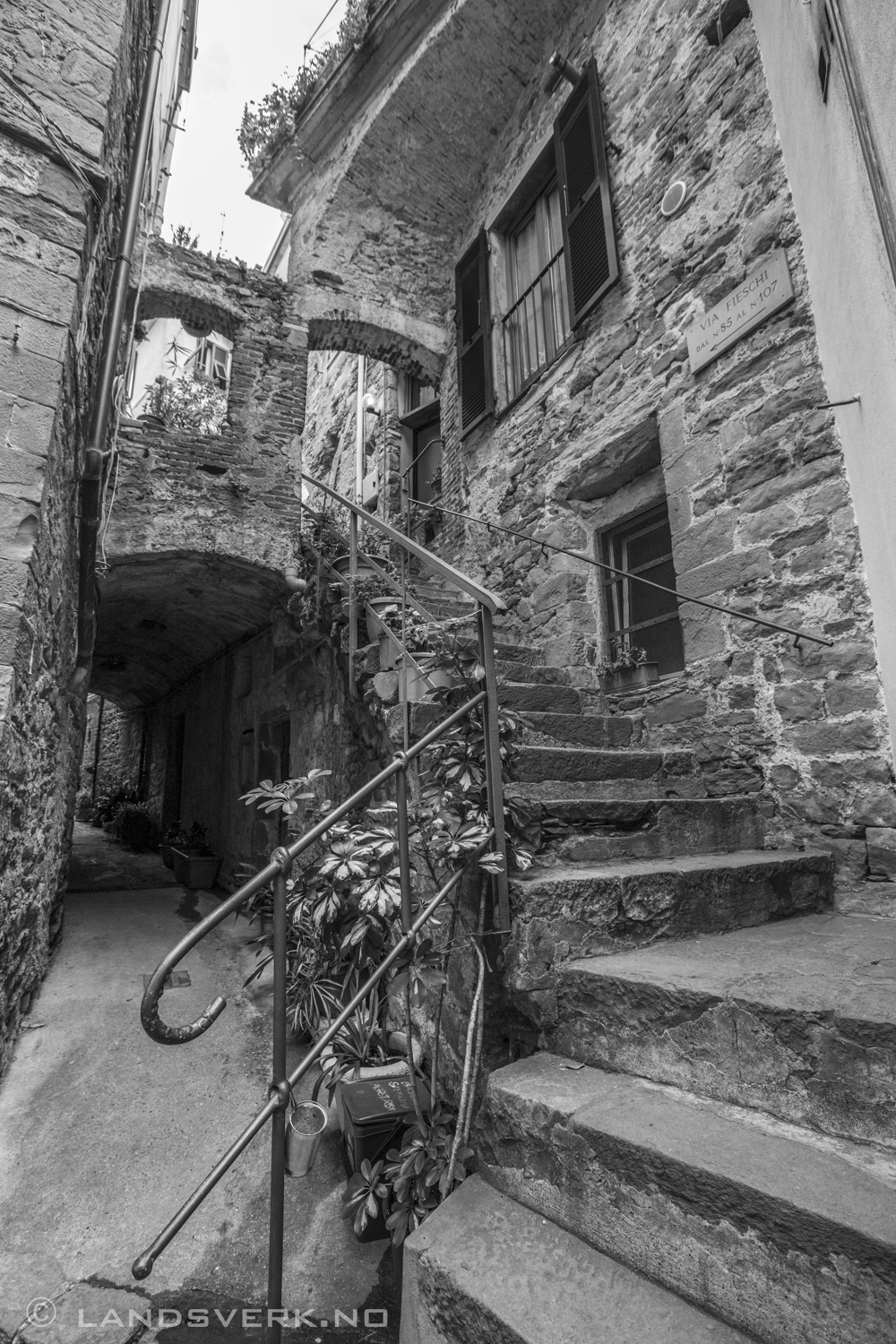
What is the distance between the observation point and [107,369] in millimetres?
3951

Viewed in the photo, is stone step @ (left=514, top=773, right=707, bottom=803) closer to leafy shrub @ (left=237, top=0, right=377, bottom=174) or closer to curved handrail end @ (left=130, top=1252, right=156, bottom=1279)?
curved handrail end @ (left=130, top=1252, right=156, bottom=1279)

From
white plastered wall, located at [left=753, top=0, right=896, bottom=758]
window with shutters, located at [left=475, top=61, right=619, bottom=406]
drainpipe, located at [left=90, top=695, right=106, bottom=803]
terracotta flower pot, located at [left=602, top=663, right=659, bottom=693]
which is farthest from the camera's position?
drainpipe, located at [left=90, top=695, right=106, bottom=803]

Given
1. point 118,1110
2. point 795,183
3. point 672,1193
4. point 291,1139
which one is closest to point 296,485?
point 795,183

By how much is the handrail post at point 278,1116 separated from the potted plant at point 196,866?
5.91 m

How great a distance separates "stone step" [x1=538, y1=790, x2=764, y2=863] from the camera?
253cm

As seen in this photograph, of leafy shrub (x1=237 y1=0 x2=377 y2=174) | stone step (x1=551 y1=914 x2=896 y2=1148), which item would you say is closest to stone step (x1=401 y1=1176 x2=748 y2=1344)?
stone step (x1=551 y1=914 x2=896 y2=1148)

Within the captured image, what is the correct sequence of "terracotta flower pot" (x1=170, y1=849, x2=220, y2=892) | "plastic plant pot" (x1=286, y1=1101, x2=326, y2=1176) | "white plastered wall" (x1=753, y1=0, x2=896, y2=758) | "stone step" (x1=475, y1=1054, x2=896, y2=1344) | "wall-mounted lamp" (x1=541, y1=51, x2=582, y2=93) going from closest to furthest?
"stone step" (x1=475, y1=1054, x2=896, y2=1344)
"plastic plant pot" (x1=286, y1=1101, x2=326, y2=1176)
"white plastered wall" (x1=753, y1=0, x2=896, y2=758)
"wall-mounted lamp" (x1=541, y1=51, x2=582, y2=93)
"terracotta flower pot" (x1=170, y1=849, x2=220, y2=892)

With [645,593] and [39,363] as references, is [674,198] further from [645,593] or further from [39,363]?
[39,363]

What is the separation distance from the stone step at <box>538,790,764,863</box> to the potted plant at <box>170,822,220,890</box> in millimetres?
5526

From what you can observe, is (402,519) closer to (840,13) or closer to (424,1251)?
(840,13)

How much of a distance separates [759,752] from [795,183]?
2666 millimetres

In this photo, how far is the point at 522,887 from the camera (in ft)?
6.84

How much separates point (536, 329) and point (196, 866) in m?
6.18

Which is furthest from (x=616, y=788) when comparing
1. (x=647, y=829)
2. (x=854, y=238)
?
(x=854, y=238)
